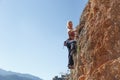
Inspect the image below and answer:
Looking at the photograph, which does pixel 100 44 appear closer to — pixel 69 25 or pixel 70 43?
pixel 70 43

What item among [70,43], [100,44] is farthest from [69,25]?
[100,44]

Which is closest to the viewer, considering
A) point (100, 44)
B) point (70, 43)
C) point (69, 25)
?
point (100, 44)

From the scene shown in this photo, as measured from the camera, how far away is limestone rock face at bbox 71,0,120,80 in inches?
551

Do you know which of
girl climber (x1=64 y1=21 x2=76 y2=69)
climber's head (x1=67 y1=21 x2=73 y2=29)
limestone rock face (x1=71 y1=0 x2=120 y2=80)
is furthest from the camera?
climber's head (x1=67 y1=21 x2=73 y2=29)

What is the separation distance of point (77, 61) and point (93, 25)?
7.18 feet

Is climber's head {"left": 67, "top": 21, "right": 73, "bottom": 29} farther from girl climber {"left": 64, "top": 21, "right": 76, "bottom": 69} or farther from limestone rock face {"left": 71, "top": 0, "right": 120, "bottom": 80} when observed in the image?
limestone rock face {"left": 71, "top": 0, "right": 120, "bottom": 80}

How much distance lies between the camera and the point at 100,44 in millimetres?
14906

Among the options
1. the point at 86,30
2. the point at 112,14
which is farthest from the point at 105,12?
the point at 86,30

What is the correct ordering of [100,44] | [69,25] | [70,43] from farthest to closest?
[69,25] → [70,43] → [100,44]

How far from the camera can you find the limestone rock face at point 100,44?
1401cm

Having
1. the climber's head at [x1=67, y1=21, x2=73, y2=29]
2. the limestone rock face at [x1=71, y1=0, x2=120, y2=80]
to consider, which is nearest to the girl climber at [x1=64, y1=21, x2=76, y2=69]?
the climber's head at [x1=67, y1=21, x2=73, y2=29]

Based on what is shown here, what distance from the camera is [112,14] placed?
1476 cm

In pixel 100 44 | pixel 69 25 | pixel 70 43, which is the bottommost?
pixel 100 44

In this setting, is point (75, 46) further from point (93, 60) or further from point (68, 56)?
point (93, 60)
